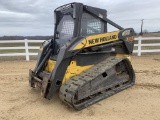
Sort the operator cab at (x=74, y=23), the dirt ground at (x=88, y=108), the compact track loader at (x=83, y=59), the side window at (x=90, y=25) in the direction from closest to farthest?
the dirt ground at (x=88, y=108) → the compact track loader at (x=83, y=59) → the operator cab at (x=74, y=23) → the side window at (x=90, y=25)

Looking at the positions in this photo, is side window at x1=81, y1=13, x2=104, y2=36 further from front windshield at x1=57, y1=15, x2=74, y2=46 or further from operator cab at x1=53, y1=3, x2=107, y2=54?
front windshield at x1=57, y1=15, x2=74, y2=46

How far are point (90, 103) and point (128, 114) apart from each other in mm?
875

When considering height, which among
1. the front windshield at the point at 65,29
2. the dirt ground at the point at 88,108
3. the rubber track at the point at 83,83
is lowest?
the dirt ground at the point at 88,108

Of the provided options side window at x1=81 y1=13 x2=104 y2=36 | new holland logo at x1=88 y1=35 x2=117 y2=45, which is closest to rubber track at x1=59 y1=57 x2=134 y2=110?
new holland logo at x1=88 y1=35 x2=117 y2=45

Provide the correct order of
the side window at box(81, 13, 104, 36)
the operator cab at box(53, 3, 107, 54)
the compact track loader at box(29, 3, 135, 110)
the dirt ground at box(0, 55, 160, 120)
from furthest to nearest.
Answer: the side window at box(81, 13, 104, 36)
the operator cab at box(53, 3, 107, 54)
the compact track loader at box(29, 3, 135, 110)
the dirt ground at box(0, 55, 160, 120)

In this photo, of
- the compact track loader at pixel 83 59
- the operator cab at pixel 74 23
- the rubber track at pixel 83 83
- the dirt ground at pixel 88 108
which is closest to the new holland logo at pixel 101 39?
the compact track loader at pixel 83 59

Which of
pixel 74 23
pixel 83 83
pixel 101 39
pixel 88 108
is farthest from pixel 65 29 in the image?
pixel 88 108

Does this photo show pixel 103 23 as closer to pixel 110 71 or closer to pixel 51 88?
pixel 110 71

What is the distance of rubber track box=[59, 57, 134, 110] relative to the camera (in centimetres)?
448

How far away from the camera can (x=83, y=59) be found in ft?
17.3

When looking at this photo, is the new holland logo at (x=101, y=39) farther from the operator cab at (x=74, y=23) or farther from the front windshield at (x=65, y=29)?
the front windshield at (x=65, y=29)

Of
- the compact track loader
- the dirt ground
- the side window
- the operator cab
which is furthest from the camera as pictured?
the side window

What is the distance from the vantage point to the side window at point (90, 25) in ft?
17.9

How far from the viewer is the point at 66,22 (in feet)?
19.0
